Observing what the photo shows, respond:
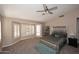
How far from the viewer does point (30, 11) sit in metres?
1.79

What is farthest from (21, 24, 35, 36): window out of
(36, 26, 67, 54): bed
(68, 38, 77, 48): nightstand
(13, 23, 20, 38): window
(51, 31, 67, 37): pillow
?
(68, 38, 77, 48): nightstand

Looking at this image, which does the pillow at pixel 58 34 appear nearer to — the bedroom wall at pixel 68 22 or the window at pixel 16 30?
the bedroom wall at pixel 68 22

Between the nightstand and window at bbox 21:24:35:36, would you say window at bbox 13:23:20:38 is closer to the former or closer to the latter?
window at bbox 21:24:35:36

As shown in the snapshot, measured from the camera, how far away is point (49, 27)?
186 cm

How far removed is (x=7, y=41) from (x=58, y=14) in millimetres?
1195

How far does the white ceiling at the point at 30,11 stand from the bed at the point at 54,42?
326 mm

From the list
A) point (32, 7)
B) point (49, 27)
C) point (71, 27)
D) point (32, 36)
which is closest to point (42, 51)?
point (32, 36)

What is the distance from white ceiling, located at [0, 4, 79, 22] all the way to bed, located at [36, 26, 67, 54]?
12.8 inches

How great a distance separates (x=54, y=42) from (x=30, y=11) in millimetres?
810

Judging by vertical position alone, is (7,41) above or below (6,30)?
below

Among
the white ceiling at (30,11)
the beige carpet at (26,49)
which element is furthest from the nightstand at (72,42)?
the white ceiling at (30,11)

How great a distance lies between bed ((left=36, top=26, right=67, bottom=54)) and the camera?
174 centimetres
